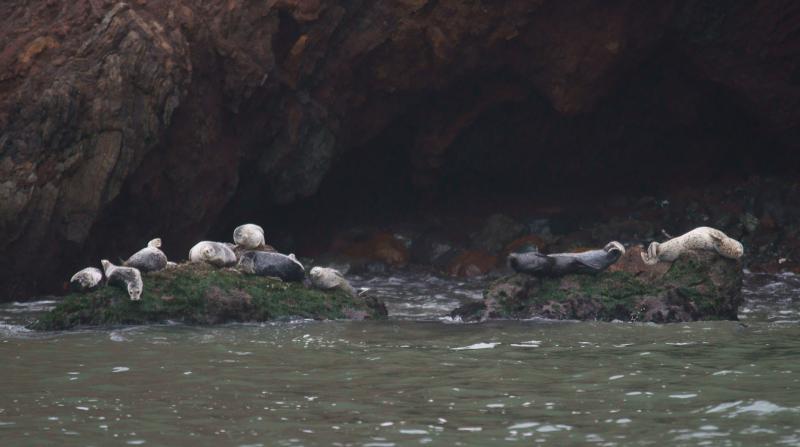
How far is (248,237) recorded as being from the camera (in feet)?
41.9

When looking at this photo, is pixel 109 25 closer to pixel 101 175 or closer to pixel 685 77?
pixel 101 175

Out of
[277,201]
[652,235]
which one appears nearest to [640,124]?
[652,235]

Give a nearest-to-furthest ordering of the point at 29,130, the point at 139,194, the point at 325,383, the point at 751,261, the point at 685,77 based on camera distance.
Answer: the point at 325,383
the point at 29,130
the point at 139,194
the point at 751,261
the point at 685,77

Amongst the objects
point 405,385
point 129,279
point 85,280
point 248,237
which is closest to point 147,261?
point 129,279

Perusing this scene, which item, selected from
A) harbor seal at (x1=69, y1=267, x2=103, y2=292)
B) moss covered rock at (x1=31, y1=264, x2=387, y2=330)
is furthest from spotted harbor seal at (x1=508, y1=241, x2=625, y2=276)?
harbor seal at (x1=69, y1=267, x2=103, y2=292)

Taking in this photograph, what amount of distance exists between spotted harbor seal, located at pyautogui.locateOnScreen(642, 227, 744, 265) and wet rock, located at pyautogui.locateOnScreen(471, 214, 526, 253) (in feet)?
22.1

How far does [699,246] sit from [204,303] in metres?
5.48

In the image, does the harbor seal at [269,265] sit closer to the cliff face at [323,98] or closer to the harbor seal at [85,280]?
the harbor seal at [85,280]

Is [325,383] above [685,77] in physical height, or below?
below

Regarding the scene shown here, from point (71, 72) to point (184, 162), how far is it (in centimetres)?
258

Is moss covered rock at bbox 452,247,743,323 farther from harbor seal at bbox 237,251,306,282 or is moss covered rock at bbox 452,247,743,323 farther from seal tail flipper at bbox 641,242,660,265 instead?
harbor seal at bbox 237,251,306,282

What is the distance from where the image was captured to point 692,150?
20469 mm

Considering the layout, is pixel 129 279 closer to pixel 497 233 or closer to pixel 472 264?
pixel 472 264

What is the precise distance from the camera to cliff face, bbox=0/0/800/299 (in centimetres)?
1359
